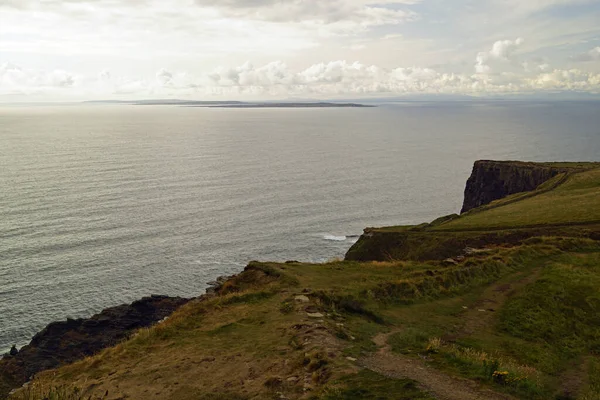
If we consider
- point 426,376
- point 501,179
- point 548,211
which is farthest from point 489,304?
point 501,179

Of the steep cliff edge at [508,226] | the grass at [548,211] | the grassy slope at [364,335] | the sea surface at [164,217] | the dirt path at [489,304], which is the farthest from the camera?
the sea surface at [164,217]

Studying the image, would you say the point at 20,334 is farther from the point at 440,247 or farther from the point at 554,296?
the point at 554,296

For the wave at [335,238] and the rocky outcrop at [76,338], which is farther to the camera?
the wave at [335,238]

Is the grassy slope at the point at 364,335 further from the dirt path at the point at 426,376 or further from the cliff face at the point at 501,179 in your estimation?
the cliff face at the point at 501,179

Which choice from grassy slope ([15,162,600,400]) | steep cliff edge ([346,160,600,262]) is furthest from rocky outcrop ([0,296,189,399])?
steep cliff edge ([346,160,600,262])

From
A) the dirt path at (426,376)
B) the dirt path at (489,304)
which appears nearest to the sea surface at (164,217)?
the dirt path at (489,304)

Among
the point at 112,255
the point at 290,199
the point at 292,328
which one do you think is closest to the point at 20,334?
the point at 112,255
